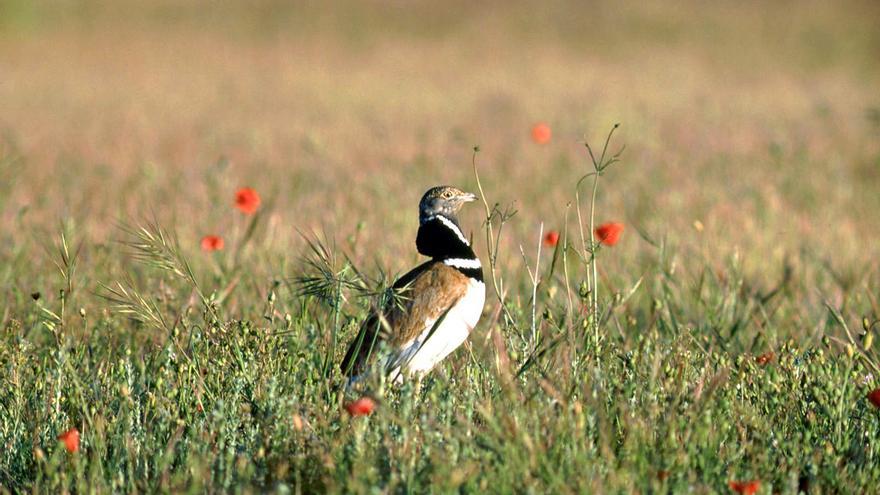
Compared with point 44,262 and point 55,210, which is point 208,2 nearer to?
point 55,210

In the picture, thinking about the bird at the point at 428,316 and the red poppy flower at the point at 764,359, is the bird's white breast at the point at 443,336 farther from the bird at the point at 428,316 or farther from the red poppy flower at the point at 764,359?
the red poppy flower at the point at 764,359

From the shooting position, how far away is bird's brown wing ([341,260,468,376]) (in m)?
4.18

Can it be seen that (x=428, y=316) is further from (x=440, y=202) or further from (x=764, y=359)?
(x=764, y=359)

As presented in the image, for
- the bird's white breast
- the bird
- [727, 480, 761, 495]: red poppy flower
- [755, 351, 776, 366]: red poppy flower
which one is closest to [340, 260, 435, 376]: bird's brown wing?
the bird

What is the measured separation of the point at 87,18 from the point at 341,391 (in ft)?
101

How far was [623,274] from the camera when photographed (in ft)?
20.9

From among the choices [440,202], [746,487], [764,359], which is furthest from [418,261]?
[746,487]

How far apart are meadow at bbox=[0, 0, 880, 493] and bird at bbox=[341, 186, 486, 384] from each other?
0.38ft

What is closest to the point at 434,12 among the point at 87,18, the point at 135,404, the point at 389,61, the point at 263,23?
the point at 263,23

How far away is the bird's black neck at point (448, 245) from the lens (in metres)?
4.31

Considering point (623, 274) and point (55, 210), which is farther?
point (55, 210)

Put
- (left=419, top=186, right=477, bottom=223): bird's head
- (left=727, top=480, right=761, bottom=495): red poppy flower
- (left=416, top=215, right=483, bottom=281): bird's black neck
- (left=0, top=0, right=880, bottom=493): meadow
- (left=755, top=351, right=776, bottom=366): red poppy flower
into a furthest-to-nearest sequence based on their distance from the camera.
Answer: (left=419, top=186, right=477, bottom=223): bird's head < (left=416, top=215, right=483, bottom=281): bird's black neck < (left=755, top=351, right=776, bottom=366): red poppy flower < (left=0, top=0, right=880, bottom=493): meadow < (left=727, top=480, right=761, bottom=495): red poppy flower

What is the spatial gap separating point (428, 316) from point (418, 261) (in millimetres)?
2262

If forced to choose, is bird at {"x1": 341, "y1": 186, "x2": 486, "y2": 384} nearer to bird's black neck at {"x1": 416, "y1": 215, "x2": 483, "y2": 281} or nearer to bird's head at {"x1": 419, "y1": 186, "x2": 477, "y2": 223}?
bird's black neck at {"x1": 416, "y1": 215, "x2": 483, "y2": 281}
